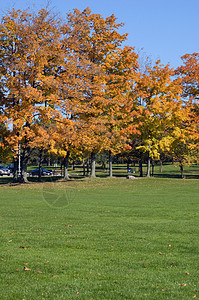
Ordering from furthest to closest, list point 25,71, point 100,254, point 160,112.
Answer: point 160,112, point 25,71, point 100,254

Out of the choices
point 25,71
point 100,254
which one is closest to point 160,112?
point 25,71

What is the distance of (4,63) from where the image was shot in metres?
32.1

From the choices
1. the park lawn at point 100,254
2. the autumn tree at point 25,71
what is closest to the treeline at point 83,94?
the autumn tree at point 25,71

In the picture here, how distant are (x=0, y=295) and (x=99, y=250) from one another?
358cm

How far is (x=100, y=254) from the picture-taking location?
9.12 meters

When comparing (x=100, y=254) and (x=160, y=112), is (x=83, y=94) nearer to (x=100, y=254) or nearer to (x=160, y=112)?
(x=160, y=112)

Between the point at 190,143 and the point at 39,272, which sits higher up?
the point at 190,143

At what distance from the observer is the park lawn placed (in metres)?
6.65

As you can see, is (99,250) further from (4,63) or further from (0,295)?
(4,63)

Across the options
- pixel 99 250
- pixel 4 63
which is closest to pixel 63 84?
pixel 4 63

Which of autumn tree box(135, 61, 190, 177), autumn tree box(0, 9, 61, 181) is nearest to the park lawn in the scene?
autumn tree box(0, 9, 61, 181)

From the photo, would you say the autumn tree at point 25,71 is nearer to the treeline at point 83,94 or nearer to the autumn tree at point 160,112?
the treeline at point 83,94

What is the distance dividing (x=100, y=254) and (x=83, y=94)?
2943cm

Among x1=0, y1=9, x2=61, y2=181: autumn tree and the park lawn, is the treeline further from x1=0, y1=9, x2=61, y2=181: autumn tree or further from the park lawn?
the park lawn
